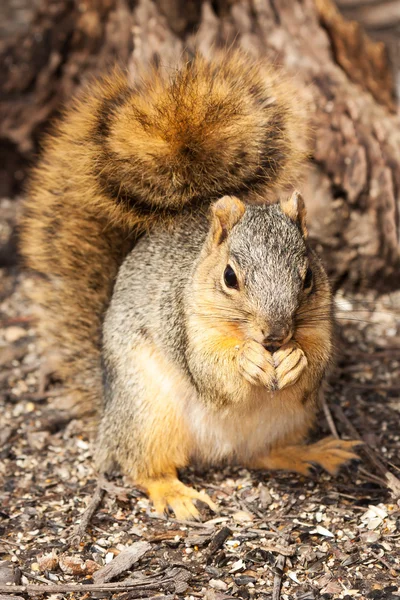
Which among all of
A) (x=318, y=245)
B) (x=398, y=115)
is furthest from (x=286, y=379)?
(x=398, y=115)

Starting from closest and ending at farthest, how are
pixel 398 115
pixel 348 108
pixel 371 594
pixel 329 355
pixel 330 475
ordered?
1. pixel 371 594
2. pixel 329 355
3. pixel 330 475
4. pixel 348 108
5. pixel 398 115

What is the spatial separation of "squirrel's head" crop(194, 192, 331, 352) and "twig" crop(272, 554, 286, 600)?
70cm

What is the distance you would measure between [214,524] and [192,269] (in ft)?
3.04

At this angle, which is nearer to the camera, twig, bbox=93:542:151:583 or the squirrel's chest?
twig, bbox=93:542:151:583

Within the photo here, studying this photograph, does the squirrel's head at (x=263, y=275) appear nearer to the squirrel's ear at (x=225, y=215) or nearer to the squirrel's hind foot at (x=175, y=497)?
the squirrel's ear at (x=225, y=215)

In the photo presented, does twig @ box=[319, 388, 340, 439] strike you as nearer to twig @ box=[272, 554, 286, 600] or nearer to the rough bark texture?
twig @ box=[272, 554, 286, 600]

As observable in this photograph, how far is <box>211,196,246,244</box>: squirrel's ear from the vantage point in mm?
2723

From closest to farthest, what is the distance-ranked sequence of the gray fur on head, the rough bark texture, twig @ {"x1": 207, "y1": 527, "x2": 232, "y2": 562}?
the gray fur on head
twig @ {"x1": 207, "y1": 527, "x2": 232, "y2": 562}
the rough bark texture

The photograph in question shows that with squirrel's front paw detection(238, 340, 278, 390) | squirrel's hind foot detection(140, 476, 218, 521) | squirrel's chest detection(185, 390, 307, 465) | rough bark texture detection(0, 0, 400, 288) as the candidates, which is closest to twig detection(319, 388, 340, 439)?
squirrel's chest detection(185, 390, 307, 465)

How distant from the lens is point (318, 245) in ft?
14.2

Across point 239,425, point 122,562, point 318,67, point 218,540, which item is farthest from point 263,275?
point 318,67

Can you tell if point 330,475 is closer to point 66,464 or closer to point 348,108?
point 66,464

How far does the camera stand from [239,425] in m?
2.87

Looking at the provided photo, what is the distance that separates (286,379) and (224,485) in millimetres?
728
